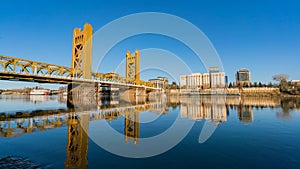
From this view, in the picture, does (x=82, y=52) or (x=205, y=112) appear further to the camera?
(x=82, y=52)

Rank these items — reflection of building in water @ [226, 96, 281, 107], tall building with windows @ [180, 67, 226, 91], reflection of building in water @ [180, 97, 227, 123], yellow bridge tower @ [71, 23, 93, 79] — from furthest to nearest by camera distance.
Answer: tall building with windows @ [180, 67, 226, 91] < yellow bridge tower @ [71, 23, 93, 79] < reflection of building in water @ [226, 96, 281, 107] < reflection of building in water @ [180, 97, 227, 123]

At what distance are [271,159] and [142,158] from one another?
391 centimetres

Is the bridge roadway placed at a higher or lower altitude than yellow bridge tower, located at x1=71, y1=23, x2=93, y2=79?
lower

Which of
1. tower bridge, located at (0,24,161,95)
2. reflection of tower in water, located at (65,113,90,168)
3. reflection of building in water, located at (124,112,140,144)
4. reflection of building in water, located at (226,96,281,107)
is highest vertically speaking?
tower bridge, located at (0,24,161,95)

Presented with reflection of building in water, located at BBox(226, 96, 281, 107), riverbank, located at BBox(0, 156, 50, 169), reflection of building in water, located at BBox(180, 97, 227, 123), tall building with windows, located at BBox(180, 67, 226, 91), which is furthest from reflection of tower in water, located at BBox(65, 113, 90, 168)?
tall building with windows, located at BBox(180, 67, 226, 91)

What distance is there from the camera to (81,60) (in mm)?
48875

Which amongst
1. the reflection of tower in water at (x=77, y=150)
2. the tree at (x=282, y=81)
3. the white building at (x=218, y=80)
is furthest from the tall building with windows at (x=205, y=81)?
the reflection of tower in water at (x=77, y=150)

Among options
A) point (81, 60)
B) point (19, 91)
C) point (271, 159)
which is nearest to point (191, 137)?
point (271, 159)

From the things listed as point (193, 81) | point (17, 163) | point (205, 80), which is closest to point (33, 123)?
point (17, 163)

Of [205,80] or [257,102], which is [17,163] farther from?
[205,80]

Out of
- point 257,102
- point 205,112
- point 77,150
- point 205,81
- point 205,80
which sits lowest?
point 257,102

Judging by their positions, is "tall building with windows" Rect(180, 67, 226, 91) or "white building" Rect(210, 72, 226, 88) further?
"tall building with windows" Rect(180, 67, 226, 91)

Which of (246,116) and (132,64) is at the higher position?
(132,64)

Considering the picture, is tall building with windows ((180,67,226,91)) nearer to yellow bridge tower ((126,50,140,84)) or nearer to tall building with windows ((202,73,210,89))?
tall building with windows ((202,73,210,89))
